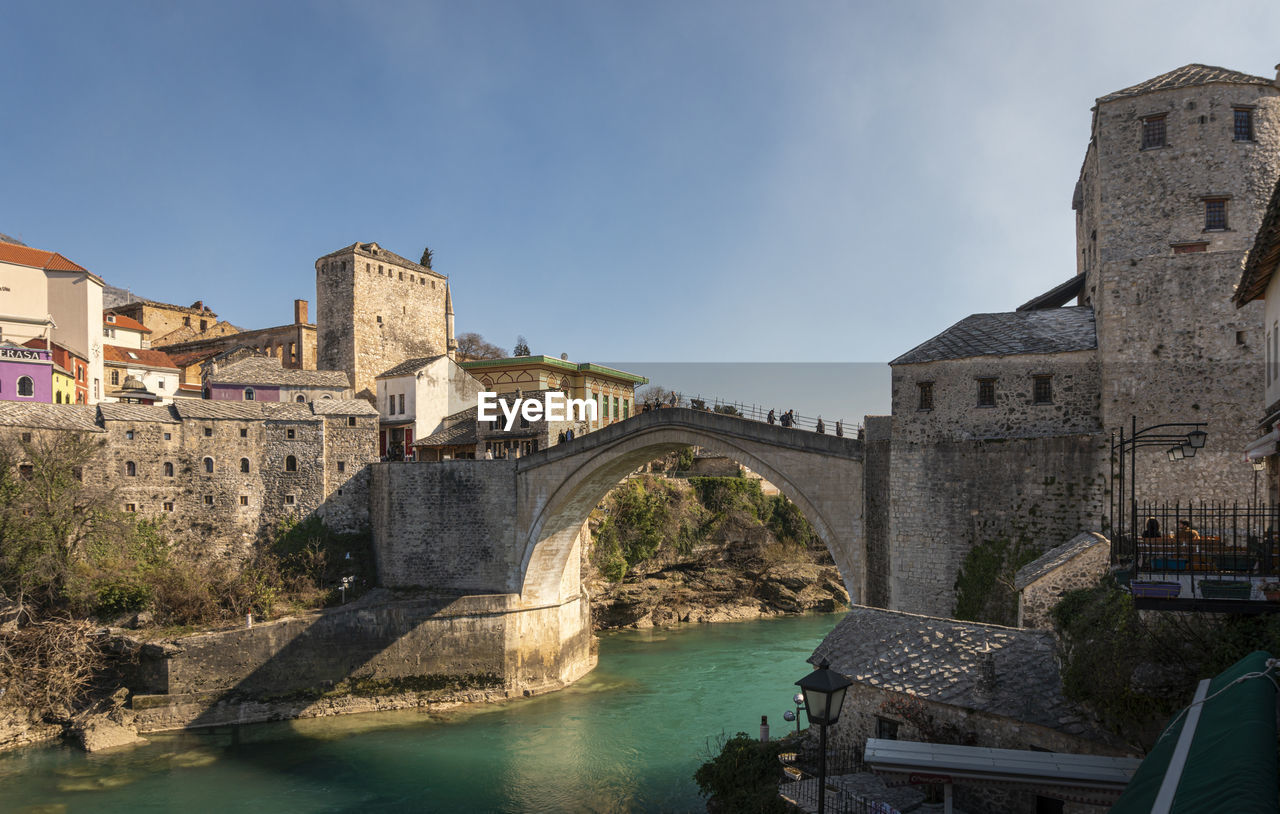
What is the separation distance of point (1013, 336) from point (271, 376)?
3001 cm

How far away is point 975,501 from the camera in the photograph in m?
16.3

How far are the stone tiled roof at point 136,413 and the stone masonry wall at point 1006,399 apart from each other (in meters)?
24.3

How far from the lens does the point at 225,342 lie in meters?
47.8

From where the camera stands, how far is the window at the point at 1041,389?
53.8ft

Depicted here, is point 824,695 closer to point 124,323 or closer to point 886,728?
point 886,728

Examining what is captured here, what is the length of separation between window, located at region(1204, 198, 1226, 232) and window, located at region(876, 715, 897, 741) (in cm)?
1096

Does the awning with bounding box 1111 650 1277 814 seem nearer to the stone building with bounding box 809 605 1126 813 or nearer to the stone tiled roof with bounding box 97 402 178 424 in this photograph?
the stone building with bounding box 809 605 1126 813

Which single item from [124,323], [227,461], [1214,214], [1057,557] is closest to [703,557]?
[227,461]

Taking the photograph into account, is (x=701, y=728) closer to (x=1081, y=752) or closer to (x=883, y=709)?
(x=883, y=709)

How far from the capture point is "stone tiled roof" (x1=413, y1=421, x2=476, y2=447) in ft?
106

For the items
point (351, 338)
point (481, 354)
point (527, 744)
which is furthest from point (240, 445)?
point (481, 354)

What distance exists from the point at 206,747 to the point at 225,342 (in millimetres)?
32087

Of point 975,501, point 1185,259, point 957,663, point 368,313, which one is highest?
point 368,313

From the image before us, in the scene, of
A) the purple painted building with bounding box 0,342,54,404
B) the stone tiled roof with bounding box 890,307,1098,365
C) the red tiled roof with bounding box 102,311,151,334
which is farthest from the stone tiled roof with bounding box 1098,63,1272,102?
the red tiled roof with bounding box 102,311,151,334
